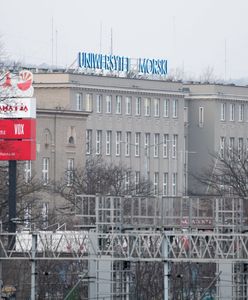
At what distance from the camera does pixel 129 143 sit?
531ft

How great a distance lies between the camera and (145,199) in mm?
85812

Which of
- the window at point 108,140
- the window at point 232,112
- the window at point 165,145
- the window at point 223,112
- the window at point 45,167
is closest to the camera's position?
the window at point 45,167

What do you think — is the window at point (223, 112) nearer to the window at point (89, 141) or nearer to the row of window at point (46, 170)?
the window at point (89, 141)

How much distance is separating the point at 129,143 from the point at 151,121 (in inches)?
256

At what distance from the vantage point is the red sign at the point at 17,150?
304ft

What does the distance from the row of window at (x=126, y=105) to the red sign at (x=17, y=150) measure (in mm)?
64803

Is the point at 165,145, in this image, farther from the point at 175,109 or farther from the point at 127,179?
the point at 127,179

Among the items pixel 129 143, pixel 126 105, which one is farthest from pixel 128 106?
pixel 129 143

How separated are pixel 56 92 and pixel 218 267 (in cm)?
7516

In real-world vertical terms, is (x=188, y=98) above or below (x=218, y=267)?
above

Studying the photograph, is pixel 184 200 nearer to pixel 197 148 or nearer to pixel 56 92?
pixel 56 92

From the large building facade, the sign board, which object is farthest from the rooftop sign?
the sign board

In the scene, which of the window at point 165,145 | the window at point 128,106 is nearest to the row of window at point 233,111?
the window at point 165,145

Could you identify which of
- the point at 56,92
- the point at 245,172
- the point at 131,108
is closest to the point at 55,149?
the point at 56,92
